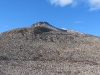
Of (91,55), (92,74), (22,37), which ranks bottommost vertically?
(92,74)

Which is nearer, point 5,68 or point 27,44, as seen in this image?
point 5,68

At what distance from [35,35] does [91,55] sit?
34.6 ft

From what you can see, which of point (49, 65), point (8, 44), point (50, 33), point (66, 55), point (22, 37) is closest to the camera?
point (49, 65)

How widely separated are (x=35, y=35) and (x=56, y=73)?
16812 mm

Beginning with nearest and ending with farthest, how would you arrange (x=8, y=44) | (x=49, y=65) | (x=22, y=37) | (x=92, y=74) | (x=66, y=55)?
1. (x=92, y=74)
2. (x=49, y=65)
3. (x=66, y=55)
4. (x=8, y=44)
5. (x=22, y=37)

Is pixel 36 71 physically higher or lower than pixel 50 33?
lower

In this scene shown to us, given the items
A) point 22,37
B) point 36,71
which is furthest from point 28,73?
point 22,37

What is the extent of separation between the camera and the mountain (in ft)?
88.0

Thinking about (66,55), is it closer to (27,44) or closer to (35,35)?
(27,44)

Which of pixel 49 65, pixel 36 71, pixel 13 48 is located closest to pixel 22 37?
pixel 13 48

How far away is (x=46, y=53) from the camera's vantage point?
114 ft

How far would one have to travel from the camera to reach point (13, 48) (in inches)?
1387

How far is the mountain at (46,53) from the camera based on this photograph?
26812mm

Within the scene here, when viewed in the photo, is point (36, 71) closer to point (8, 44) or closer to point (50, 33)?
point (8, 44)
